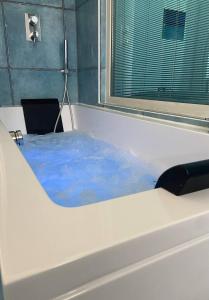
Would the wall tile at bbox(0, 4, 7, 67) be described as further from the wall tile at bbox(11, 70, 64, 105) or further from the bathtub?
the bathtub

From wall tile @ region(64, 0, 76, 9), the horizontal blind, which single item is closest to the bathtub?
the horizontal blind

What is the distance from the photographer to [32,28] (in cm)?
225

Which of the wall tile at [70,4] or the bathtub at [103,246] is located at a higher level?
the wall tile at [70,4]

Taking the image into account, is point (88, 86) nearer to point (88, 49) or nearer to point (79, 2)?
point (88, 49)

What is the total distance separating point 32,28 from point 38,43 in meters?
0.15

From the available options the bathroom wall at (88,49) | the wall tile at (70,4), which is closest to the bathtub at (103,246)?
the bathroom wall at (88,49)

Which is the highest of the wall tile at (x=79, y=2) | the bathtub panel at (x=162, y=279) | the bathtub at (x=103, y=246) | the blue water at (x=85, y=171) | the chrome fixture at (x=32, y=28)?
the wall tile at (x=79, y=2)

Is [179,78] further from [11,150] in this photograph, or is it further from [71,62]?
[71,62]

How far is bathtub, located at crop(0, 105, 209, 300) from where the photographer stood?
1.12 ft

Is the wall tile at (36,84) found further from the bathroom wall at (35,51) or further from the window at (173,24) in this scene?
the window at (173,24)

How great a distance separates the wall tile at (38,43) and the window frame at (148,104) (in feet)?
2.35

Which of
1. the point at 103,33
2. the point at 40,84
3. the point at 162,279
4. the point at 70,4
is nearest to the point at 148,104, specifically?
the point at 103,33

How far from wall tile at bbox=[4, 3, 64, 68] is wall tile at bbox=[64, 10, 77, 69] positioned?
0.06 meters

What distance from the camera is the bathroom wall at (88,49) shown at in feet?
6.79
